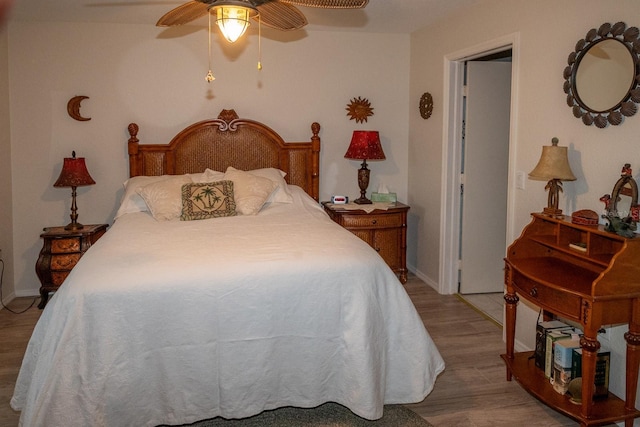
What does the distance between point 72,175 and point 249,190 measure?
1.49 metres

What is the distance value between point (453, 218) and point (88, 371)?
3.20 meters

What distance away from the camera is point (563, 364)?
8.89 ft

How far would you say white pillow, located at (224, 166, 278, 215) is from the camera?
399cm

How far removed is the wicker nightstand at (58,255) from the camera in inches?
169

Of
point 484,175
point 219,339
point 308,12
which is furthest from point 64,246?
point 484,175

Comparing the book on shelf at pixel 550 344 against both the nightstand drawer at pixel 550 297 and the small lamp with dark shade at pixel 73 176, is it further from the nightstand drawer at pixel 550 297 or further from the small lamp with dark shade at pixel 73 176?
the small lamp with dark shade at pixel 73 176

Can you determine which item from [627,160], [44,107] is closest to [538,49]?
[627,160]

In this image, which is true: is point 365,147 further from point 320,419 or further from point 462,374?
point 320,419

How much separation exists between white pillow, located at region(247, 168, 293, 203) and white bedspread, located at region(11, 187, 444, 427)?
151 cm

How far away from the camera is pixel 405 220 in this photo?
498 centimetres

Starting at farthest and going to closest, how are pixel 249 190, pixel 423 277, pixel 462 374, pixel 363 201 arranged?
pixel 423 277 < pixel 363 201 < pixel 249 190 < pixel 462 374

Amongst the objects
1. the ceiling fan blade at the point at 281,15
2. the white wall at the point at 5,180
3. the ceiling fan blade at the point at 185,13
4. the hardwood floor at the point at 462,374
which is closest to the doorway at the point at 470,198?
the hardwood floor at the point at 462,374

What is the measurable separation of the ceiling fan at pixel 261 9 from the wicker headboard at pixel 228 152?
76.9 inches

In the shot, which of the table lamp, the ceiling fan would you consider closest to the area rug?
the table lamp
